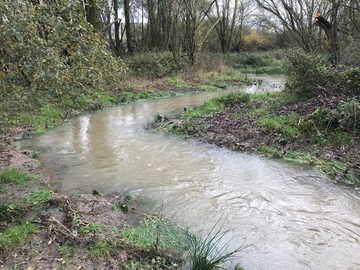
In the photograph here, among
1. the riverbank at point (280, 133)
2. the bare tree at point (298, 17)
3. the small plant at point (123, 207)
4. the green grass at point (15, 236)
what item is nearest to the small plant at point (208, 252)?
the small plant at point (123, 207)

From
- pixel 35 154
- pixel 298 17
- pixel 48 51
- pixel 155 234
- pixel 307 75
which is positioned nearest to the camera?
pixel 48 51

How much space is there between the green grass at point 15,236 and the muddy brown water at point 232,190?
1.75 m

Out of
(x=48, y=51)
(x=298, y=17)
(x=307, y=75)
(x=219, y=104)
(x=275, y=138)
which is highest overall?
(x=298, y=17)

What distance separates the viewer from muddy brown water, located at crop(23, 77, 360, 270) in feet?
12.9

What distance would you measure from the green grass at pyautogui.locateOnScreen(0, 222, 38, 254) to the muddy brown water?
1.75 metres

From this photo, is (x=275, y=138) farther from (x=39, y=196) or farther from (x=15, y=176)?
(x=15, y=176)

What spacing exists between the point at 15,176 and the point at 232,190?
4.01 meters

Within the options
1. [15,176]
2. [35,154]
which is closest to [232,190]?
[15,176]

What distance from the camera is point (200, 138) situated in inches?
336

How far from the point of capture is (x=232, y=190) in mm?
5559

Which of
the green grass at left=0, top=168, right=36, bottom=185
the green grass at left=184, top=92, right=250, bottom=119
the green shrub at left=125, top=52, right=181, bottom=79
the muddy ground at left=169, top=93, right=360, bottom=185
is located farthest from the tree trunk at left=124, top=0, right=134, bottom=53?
the green grass at left=0, top=168, right=36, bottom=185

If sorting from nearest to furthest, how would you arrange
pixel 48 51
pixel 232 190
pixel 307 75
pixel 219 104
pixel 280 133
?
pixel 48 51 < pixel 232 190 < pixel 280 133 < pixel 307 75 < pixel 219 104

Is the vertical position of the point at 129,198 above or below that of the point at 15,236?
below

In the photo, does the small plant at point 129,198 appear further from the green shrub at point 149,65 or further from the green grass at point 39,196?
the green shrub at point 149,65
